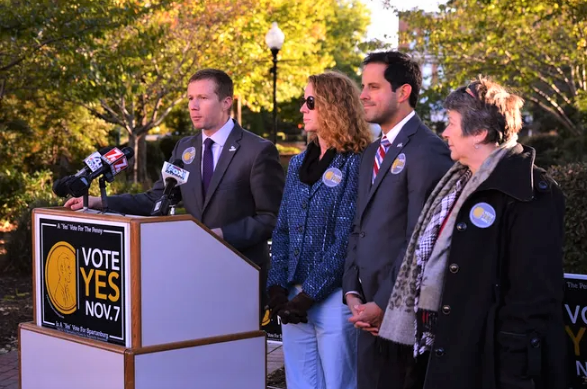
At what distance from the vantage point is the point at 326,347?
4.52 metres

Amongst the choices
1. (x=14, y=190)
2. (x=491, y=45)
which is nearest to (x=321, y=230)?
(x=14, y=190)

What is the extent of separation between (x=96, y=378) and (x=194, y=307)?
1.99 feet

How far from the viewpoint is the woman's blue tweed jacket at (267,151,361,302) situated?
4473mm

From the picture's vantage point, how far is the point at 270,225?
5074mm

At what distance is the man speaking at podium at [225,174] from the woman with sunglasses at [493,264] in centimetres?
176

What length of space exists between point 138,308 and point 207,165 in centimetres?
133

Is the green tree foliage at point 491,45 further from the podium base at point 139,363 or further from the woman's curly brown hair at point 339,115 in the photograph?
the podium base at point 139,363

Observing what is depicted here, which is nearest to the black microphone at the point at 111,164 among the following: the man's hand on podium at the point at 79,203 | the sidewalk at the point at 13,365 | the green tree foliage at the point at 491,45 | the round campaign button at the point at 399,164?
the man's hand on podium at the point at 79,203

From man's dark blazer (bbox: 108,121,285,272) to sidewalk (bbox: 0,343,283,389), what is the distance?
2.10 m

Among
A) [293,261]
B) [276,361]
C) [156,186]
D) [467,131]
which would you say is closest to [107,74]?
[276,361]

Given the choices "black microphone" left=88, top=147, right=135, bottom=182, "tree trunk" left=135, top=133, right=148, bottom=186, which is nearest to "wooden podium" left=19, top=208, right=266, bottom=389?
"black microphone" left=88, top=147, right=135, bottom=182

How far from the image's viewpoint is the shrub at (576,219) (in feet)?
23.0

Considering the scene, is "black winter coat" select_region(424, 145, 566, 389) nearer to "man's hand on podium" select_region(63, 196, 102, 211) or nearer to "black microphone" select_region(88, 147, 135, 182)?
"black microphone" select_region(88, 147, 135, 182)

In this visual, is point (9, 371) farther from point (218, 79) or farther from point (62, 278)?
point (218, 79)
